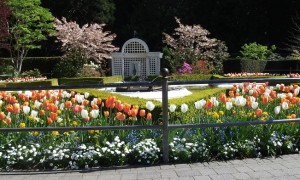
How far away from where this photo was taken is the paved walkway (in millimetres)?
3629

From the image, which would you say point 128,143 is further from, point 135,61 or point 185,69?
point 135,61

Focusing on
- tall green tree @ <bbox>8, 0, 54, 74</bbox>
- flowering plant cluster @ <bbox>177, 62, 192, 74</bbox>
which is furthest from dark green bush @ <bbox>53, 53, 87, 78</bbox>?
flowering plant cluster @ <bbox>177, 62, 192, 74</bbox>

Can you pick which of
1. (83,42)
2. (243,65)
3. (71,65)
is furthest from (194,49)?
(71,65)

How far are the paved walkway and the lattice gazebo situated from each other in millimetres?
19232

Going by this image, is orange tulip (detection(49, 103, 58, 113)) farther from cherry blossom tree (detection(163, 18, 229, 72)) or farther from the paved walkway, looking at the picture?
cherry blossom tree (detection(163, 18, 229, 72))

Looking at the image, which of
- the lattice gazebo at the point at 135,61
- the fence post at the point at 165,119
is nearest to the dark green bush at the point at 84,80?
the lattice gazebo at the point at 135,61

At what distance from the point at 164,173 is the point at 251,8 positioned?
1213 inches

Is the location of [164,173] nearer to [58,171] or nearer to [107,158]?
[107,158]

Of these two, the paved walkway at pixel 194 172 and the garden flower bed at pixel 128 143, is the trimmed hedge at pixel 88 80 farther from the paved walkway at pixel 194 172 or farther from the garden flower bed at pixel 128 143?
the paved walkway at pixel 194 172

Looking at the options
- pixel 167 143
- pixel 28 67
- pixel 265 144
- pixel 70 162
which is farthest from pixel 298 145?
pixel 28 67

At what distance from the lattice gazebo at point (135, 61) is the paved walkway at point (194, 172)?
19232 mm

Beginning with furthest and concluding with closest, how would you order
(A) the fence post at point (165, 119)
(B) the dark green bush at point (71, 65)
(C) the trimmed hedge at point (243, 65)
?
(C) the trimmed hedge at point (243, 65)
(B) the dark green bush at point (71, 65)
(A) the fence post at point (165, 119)

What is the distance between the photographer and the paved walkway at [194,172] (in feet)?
11.9

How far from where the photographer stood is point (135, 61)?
2353 centimetres
